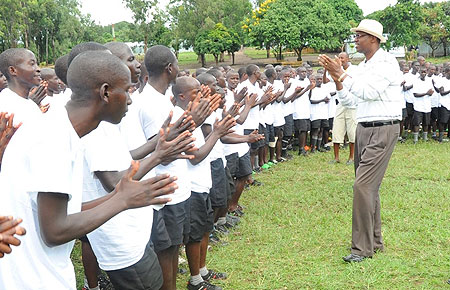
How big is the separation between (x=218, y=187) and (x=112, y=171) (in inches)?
94.1

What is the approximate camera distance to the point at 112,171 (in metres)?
2.44

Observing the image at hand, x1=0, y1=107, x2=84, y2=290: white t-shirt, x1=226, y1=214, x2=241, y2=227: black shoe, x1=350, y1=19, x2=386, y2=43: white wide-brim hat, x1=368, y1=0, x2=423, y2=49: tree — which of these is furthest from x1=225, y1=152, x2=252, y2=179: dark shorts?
x1=368, y1=0, x2=423, y2=49: tree

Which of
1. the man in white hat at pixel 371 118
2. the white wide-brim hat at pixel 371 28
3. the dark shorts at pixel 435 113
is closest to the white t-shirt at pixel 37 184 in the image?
the man in white hat at pixel 371 118

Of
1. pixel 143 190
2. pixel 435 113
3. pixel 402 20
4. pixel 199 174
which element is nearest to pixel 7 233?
pixel 143 190

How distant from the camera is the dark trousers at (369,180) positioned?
15.3ft

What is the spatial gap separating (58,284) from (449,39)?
42.0m

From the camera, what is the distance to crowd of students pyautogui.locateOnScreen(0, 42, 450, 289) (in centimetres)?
179

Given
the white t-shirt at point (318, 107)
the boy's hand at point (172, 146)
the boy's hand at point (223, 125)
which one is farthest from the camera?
the white t-shirt at point (318, 107)

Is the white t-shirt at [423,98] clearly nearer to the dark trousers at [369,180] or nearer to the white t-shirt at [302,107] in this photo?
the white t-shirt at [302,107]

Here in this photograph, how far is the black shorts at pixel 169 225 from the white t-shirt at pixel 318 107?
6.99m

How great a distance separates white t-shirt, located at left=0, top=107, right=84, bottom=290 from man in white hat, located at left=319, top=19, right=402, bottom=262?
333 centimetres

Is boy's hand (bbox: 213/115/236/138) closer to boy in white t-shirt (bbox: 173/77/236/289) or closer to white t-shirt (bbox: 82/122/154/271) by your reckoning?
boy in white t-shirt (bbox: 173/77/236/289)

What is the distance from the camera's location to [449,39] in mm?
38062

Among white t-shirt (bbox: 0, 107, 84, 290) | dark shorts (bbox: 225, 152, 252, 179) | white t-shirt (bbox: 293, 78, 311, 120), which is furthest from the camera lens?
white t-shirt (bbox: 293, 78, 311, 120)
